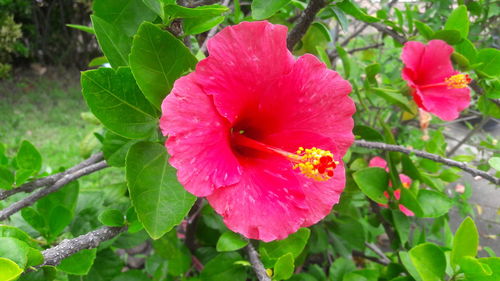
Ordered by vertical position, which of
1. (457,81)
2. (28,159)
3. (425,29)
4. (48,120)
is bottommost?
(48,120)

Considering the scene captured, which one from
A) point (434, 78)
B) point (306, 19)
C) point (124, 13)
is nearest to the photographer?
point (124, 13)

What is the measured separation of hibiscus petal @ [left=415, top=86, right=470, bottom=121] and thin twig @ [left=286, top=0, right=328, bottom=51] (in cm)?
51

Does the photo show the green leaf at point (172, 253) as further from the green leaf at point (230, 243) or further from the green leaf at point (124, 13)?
the green leaf at point (124, 13)

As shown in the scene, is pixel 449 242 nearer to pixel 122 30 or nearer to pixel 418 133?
pixel 122 30

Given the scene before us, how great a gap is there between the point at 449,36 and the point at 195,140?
897 millimetres

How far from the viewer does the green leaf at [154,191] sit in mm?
652

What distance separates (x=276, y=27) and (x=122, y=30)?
0.99ft

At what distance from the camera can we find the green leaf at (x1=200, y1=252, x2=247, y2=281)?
3.33ft

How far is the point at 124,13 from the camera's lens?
2.38ft

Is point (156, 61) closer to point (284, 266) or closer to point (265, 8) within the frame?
point (265, 8)

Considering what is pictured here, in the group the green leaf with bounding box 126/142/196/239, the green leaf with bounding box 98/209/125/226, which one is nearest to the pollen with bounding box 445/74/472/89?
the green leaf with bounding box 126/142/196/239

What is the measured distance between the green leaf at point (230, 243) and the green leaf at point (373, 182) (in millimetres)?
372

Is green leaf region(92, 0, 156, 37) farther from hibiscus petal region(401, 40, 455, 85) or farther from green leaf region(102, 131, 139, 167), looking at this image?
hibiscus petal region(401, 40, 455, 85)

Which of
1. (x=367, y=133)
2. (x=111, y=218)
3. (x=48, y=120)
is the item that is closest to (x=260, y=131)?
(x=111, y=218)
